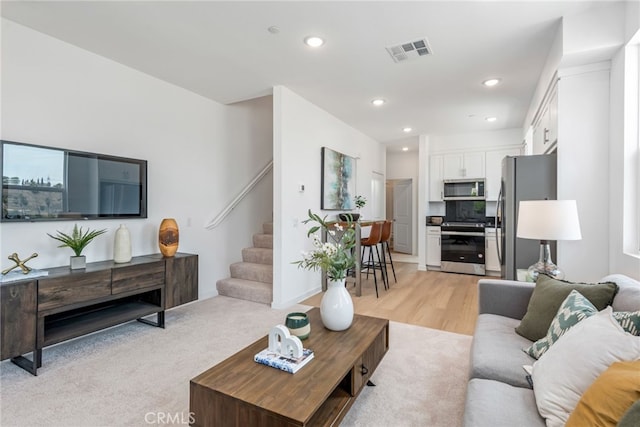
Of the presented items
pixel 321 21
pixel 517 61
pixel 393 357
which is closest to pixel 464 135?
pixel 517 61

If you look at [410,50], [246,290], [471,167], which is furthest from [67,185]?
[471,167]

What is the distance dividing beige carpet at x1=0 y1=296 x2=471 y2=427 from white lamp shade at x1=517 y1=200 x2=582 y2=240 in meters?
1.15

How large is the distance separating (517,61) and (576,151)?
118 centimetres

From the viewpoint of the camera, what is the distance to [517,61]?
10.1 ft

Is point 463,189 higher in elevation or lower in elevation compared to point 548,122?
lower

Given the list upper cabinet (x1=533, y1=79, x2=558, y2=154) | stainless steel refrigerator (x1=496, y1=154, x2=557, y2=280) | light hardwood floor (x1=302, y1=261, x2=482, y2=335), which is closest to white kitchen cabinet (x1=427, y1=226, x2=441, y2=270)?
light hardwood floor (x1=302, y1=261, x2=482, y2=335)

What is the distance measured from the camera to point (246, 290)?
160 inches

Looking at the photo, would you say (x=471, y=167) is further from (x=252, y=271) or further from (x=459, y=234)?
(x=252, y=271)

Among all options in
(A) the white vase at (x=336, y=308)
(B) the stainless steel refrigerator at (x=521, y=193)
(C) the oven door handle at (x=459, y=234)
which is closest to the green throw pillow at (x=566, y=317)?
(A) the white vase at (x=336, y=308)

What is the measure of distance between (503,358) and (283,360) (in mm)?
1126

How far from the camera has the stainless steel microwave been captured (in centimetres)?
591

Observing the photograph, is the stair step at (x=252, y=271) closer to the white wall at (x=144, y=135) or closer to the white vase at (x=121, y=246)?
the white wall at (x=144, y=135)

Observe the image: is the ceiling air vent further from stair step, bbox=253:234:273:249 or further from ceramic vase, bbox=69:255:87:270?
ceramic vase, bbox=69:255:87:270

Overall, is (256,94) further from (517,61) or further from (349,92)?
(517,61)
